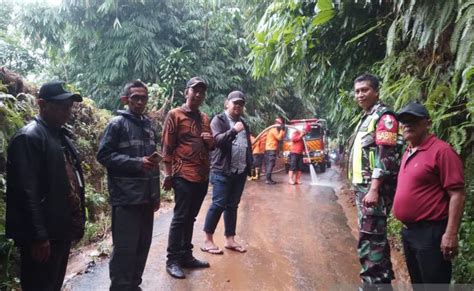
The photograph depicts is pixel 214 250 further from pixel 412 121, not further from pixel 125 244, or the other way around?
pixel 412 121

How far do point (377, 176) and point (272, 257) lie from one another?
83.8 inches

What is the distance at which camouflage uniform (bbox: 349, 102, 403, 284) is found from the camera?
302 centimetres

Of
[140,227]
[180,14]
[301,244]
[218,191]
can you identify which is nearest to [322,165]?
[180,14]

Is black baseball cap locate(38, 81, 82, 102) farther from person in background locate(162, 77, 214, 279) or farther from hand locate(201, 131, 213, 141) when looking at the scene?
hand locate(201, 131, 213, 141)

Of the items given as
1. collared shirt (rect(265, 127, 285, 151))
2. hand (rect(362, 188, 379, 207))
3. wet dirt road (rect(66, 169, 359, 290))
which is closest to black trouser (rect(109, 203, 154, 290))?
wet dirt road (rect(66, 169, 359, 290))

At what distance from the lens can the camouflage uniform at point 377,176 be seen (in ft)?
9.92

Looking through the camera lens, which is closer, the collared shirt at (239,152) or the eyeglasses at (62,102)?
the eyeglasses at (62,102)

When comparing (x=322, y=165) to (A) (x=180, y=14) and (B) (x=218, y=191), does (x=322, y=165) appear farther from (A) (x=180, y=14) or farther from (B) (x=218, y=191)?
(B) (x=218, y=191)

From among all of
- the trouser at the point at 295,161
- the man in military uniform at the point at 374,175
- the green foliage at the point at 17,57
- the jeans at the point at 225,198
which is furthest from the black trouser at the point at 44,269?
the green foliage at the point at 17,57

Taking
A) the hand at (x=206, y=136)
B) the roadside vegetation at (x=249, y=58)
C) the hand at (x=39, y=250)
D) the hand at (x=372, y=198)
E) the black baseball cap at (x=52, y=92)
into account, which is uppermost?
the roadside vegetation at (x=249, y=58)

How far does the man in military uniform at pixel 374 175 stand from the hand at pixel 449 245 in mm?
627

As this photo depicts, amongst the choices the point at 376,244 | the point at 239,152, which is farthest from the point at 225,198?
the point at 376,244

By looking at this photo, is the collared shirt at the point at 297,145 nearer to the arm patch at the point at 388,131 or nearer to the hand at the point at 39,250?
the arm patch at the point at 388,131

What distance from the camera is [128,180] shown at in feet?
10.2
